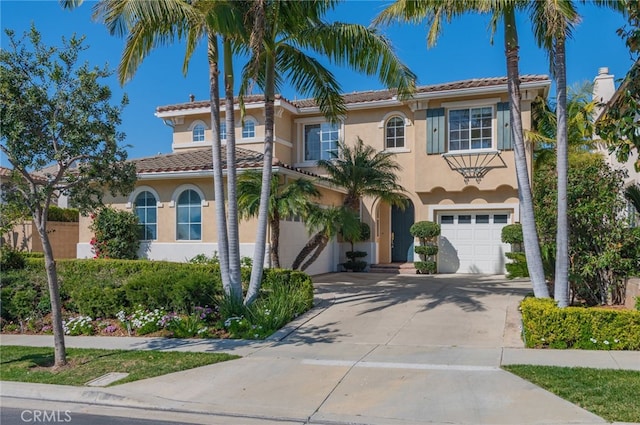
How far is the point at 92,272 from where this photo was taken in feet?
47.1

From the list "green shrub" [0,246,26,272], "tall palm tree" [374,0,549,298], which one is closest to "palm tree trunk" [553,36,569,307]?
"tall palm tree" [374,0,549,298]

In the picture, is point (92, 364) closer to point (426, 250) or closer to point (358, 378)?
point (358, 378)

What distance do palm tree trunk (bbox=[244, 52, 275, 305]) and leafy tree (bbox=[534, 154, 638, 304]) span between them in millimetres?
6090

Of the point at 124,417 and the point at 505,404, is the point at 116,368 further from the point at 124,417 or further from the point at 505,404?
the point at 505,404

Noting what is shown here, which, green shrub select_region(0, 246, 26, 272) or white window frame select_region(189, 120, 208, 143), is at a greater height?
white window frame select_region(189, 120, 208, 143)

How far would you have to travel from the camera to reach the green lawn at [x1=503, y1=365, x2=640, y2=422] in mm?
5711

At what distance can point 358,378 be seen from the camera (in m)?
7.30

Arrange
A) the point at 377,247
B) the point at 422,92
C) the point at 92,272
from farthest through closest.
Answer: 1. the point at 377,247
2. the point at 422,92
3. the point at 92,272

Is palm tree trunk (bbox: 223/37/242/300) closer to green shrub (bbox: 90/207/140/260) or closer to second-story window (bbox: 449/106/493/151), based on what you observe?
green shrub (bbox: 90/207/140/260)

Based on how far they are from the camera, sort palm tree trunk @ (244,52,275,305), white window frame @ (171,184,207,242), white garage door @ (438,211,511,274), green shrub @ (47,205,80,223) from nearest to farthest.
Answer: palm tree trunk @ (244,52,275,305) < white window frame @ (171,184,207,242) < white garage door @ (438,211,511,274) < green shrub @ (47,205,80,223)

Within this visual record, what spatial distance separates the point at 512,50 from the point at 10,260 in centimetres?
1480

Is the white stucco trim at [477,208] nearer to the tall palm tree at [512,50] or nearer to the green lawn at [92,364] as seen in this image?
the tall palm tree at [512,50]

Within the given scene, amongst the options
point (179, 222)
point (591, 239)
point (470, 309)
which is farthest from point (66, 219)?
point (591, 239)

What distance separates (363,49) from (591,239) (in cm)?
628
